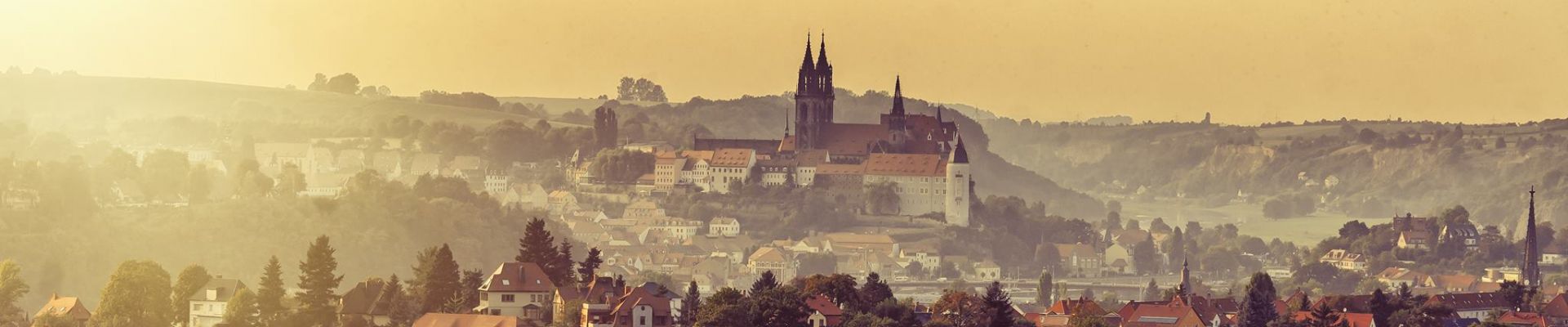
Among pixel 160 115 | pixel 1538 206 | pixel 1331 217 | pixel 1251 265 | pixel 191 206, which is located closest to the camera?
pixel 191 206

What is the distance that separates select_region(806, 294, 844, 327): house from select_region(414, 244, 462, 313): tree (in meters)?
6.82

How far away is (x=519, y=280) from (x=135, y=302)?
27.6ft

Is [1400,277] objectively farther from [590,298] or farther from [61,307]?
[590,298]

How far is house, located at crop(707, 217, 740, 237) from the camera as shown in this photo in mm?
129125

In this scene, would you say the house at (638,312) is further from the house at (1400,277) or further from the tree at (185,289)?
the house at (1400,277)

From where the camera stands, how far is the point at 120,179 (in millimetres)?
116125

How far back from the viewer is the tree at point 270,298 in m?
64.4

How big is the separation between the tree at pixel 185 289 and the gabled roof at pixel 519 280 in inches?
255

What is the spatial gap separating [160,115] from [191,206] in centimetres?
3752

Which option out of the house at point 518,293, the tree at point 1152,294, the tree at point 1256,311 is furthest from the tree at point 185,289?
the tree at point 1152,294

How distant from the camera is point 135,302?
66250mm

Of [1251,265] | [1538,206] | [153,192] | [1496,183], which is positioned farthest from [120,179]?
[1496,183]

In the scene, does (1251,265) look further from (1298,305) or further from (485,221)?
(1298,305)

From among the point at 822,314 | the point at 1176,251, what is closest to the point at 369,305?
the point at 822,314
